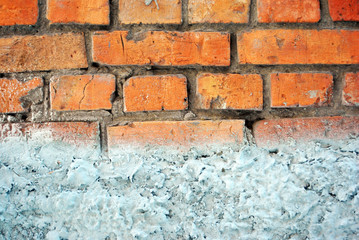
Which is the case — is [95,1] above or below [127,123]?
above

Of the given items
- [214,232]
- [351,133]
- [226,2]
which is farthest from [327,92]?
[214,232]

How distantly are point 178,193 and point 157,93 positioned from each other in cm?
30

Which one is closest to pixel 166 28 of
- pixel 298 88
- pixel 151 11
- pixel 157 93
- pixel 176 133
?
pixel 151 11

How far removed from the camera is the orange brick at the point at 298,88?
821mm

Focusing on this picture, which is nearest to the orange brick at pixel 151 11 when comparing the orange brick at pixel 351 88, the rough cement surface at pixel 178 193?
the rough cement surface at pixel 178 193

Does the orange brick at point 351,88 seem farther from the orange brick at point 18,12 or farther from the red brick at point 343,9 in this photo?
the orange brick at point 18,12

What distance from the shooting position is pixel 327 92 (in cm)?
83

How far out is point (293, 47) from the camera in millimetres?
821

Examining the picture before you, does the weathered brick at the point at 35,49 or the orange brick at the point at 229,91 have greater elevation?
the weathered brick at the point at 35,49

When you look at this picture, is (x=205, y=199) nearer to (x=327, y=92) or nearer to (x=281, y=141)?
(x=281, y=141)

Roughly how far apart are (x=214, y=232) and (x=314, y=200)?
0.96 feet

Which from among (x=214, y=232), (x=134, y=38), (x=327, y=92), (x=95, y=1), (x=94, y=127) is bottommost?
(x=214, y=232)

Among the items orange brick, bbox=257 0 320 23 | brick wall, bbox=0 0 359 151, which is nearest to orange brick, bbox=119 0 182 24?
brick wall, bbox=0 0 359 151

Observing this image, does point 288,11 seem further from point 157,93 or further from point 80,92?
point 80,92
